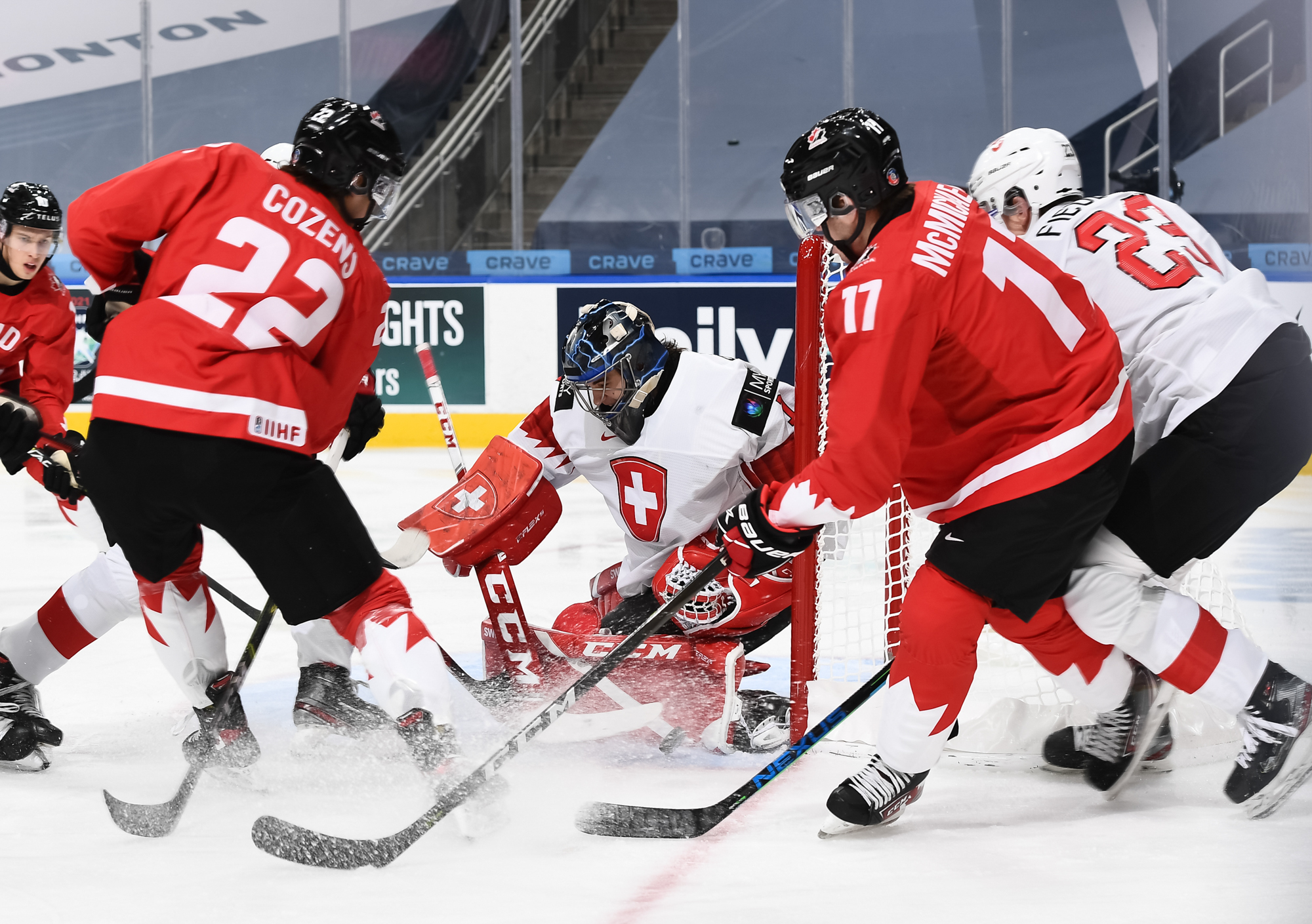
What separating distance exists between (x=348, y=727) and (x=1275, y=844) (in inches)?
60.8

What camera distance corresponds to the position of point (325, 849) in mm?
1830

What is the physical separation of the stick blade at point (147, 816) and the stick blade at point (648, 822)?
623 millimetres

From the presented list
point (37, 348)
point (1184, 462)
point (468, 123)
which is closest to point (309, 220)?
point (37, 348)

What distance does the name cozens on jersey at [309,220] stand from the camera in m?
1.85

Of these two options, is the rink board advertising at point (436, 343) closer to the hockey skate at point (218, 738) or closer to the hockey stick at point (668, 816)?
the hockey skate at point (218, 738)

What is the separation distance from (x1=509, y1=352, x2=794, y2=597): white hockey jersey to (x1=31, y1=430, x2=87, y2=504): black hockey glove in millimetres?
878

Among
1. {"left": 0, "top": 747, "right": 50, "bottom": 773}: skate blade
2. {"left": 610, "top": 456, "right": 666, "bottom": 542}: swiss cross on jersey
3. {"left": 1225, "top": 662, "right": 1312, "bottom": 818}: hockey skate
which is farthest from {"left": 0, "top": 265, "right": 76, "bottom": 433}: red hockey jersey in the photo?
{"left": 1225, "top": 662, "right": 1312, "bottom": 818}: hockey skate

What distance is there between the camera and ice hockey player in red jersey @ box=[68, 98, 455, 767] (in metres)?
1.81

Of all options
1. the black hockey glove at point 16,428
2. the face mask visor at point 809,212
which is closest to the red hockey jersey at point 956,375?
the face mask visor at point 809,212

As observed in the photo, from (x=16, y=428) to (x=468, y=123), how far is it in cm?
551

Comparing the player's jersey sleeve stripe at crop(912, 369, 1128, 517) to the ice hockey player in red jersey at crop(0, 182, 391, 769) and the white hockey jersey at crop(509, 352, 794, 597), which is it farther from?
the ice hockey player in red jersey at crop(0, 182, 391, 769)

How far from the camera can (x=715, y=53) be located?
7.46 meters

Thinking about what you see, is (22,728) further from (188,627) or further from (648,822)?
(648,822)

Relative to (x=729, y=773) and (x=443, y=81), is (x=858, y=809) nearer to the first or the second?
(x=729, y=773)
